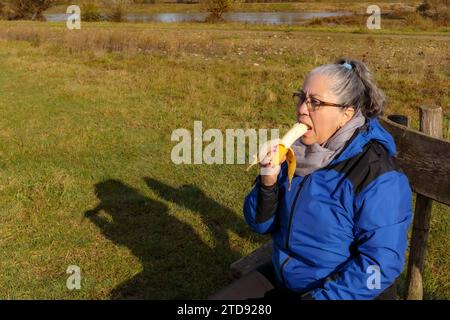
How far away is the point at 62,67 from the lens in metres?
15.1

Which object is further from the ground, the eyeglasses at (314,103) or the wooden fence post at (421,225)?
the eyeglasses at (314,103)

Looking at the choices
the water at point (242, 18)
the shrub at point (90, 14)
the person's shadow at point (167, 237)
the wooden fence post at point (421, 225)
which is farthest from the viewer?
the shrub at point (90, 14)

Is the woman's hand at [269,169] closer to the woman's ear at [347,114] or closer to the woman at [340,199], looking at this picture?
the woman at [340,199]

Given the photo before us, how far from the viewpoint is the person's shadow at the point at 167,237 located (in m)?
4.30

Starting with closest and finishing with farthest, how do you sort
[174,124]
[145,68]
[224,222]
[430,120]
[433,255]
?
1. [430,120]
2. [433,255]
3. [224,222]
4. [174,124]
5. [145,68]

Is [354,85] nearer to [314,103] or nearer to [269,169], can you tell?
[314,103]

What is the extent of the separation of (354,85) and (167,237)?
10.4ft

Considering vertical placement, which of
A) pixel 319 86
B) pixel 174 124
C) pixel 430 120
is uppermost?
pixel 319 86

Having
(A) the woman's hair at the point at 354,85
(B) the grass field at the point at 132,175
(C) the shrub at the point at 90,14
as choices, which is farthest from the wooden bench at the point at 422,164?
(C) the shrub at the point at 90,14

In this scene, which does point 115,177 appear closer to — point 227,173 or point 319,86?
point 227,173

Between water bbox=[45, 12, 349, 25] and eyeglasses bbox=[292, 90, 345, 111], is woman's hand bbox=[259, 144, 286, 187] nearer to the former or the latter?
eyeglasses bbox=[292, 90, 345, 111]

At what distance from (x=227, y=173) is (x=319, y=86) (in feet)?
14.4

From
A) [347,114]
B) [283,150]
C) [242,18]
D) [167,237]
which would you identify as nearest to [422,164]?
[347,114]

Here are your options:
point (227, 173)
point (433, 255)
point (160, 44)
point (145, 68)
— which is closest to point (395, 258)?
point (433, 255)
